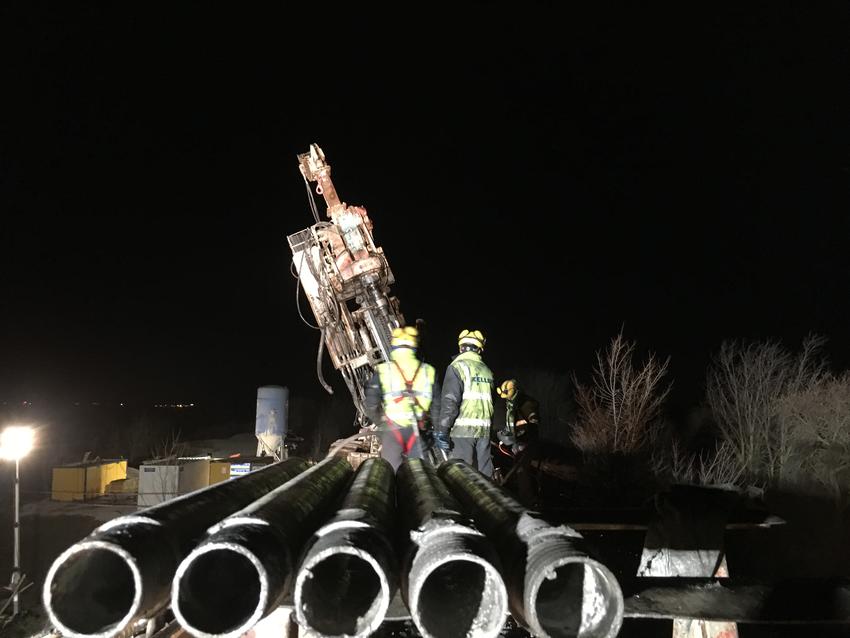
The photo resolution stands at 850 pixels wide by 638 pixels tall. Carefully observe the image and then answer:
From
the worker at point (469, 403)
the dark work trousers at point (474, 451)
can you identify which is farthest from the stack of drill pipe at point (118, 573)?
the dark work trousers at point (474, 451)

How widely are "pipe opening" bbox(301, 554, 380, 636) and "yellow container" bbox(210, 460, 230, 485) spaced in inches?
403

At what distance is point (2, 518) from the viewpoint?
42.7 feet

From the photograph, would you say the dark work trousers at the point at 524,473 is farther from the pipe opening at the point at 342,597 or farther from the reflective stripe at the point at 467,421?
the pipe opening at the point at 342,597

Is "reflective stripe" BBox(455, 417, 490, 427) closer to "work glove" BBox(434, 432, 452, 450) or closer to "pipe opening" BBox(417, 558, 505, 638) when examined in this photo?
"work glove" BBox(434, 432, 452, 450)

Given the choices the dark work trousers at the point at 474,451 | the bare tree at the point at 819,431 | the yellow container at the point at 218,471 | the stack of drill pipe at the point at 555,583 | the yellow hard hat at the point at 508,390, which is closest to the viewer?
the stack of drill pipe at the point at 555,583

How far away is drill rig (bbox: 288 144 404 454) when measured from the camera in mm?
10352

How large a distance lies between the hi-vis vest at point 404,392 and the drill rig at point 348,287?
388 cm

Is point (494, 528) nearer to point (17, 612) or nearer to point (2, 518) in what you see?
point (17, 612)

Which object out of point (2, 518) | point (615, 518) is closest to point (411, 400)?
point (615, 518)

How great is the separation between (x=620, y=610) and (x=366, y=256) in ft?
28.8

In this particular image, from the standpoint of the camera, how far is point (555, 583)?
219 cm

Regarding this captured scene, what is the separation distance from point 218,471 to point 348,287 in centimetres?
483

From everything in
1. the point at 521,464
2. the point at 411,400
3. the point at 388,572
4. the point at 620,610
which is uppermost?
the point at 411,400

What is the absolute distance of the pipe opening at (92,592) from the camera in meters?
1.94
